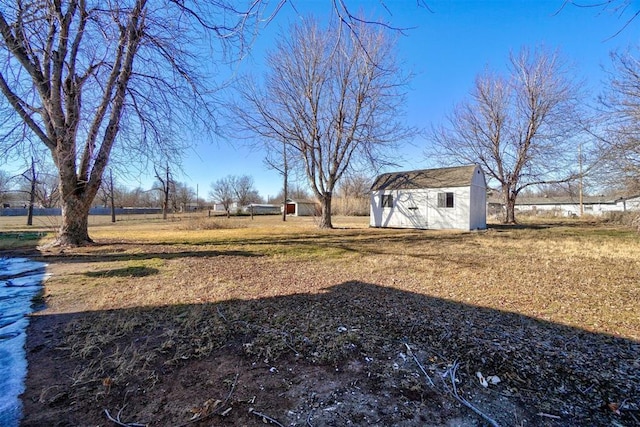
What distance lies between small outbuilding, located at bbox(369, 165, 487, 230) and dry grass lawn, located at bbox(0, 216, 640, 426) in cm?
1000

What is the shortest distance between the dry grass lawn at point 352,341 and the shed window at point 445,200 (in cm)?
1029

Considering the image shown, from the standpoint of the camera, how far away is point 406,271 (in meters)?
6.05

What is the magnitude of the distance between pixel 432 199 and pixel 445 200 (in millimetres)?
716

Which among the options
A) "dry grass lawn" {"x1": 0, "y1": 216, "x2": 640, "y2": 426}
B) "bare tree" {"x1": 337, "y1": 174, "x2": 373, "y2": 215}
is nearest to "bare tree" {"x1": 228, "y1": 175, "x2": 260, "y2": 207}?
"bare tree" {"x1": 337, "y1": 174, "x2": 373, "y2": 215}

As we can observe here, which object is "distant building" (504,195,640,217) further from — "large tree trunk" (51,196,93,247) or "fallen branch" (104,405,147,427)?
"fallen branch" (104,405,147,427)

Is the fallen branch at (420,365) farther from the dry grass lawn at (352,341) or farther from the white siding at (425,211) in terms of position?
the white siding at (425,211)

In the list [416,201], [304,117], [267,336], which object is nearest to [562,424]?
[267,336]

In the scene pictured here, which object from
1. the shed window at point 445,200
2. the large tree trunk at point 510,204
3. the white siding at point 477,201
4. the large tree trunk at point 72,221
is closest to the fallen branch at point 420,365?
the large tree trunk at point 72,221

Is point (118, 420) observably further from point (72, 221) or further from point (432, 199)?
point (432, 199)

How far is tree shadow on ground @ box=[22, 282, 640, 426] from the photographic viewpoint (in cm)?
189

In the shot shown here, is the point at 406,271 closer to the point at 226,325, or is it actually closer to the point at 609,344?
the point at 609,344

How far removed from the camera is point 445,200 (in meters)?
16.4

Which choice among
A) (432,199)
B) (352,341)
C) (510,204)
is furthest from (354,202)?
(352,341)

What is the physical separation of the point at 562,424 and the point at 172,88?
9.16 meters
